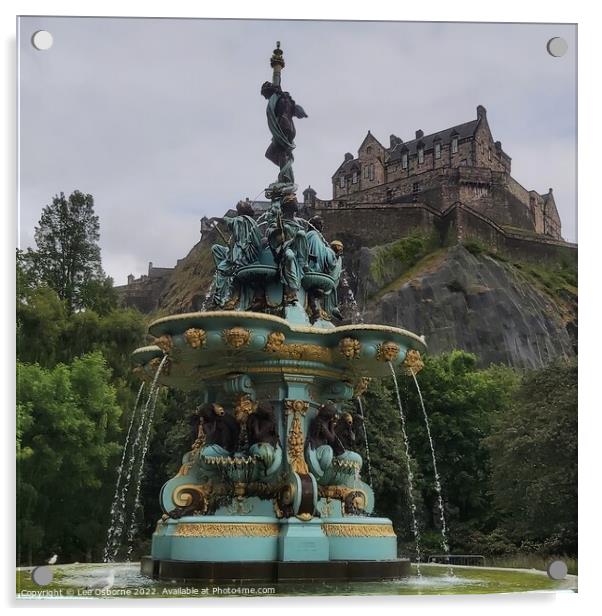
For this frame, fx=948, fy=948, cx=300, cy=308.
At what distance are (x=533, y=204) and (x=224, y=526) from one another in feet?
95.6

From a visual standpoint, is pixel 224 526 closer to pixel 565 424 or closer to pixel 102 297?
pixel 565 424

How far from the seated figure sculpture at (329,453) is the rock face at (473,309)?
3348cm

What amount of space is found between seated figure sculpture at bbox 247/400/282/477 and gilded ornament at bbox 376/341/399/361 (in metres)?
1.40

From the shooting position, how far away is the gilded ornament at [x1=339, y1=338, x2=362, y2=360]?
412 inches

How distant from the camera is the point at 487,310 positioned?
163ft

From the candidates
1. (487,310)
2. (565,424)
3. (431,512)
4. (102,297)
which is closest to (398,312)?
(487,310)

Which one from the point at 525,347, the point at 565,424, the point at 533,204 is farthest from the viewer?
the point at 525,347

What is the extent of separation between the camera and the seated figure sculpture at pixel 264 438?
10453 mm

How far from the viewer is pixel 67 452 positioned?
778 inches

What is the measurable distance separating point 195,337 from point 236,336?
1.45 feet

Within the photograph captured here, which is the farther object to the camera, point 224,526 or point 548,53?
point 548,53

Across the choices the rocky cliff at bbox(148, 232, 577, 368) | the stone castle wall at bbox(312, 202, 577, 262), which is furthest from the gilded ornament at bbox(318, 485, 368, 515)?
the stone castle wall at bbox(312, 202, 577, 262)

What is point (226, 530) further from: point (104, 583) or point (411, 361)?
point (411, 361)

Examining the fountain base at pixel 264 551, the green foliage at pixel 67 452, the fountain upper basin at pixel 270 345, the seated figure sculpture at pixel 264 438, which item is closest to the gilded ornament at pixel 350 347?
the fountain upper basin at pixel 270 345
